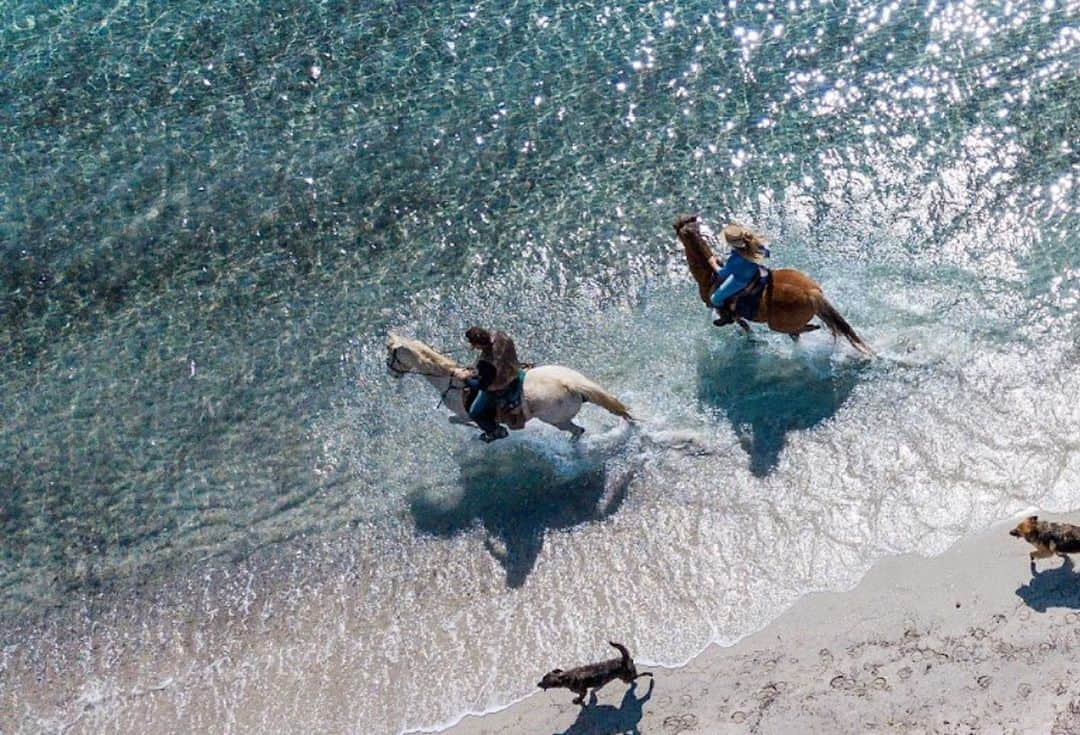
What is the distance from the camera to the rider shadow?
10742 millimetres

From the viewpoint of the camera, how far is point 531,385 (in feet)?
33.1

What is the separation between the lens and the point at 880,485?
10.2m

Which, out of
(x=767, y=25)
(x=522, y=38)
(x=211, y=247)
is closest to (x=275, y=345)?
(x=211, y=247)

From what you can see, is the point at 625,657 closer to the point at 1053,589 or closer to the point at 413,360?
the point at 413,360

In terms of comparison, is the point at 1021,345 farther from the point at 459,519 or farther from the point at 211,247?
the point at 211,247

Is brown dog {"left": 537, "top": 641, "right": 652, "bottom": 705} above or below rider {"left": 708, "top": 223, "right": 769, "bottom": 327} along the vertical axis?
below

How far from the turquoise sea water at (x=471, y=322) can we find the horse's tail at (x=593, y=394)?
605 mm

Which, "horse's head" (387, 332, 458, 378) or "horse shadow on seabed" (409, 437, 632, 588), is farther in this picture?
"horse shadow on seabed" (409, 437, 632, 588)

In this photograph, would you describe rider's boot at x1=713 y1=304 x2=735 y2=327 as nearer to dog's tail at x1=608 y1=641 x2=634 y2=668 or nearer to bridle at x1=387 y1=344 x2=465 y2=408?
bridle at x1=387 y1=344 x2=465 y2=408

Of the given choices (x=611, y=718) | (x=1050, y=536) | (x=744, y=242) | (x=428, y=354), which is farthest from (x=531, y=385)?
(x=1050, y=536)

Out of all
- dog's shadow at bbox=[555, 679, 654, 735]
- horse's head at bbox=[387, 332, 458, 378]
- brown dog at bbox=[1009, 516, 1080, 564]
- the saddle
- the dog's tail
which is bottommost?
dog's shadow at bbox=[555, 679, 654, 735]

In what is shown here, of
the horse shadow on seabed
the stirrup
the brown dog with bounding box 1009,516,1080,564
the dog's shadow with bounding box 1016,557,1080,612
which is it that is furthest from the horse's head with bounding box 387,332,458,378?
the dog's shadow with bounding box 1016,557,1080,612

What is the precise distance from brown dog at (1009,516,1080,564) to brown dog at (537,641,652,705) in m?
3.46

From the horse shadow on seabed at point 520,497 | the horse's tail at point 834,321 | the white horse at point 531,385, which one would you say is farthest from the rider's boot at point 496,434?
the horse's tail at point 834,321
